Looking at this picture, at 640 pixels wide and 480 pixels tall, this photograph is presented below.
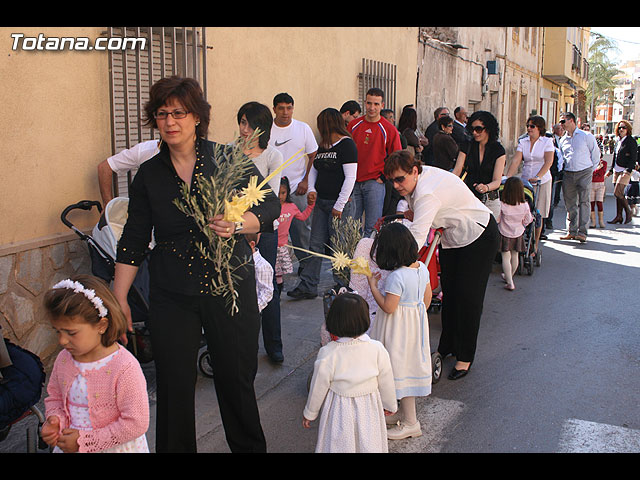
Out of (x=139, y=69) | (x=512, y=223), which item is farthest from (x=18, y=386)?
(x=512, y=223)

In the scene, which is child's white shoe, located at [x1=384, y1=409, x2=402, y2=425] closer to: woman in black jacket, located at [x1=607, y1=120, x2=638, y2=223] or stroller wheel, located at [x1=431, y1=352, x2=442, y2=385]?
stroller wheel, located at [x1=431, y1=352, x2=442, y2=385]

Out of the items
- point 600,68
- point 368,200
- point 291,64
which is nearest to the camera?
point 368,200

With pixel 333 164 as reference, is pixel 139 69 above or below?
above

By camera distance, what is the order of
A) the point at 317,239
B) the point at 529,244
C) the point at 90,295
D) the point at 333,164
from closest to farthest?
1. the point at 90,295
2. the point at 333,164
3. the point at 317,239
4. the point at 529,244

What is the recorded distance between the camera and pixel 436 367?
504 cm

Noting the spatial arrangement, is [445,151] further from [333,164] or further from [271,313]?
[271,313]

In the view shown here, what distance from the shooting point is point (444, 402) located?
15.5 ft

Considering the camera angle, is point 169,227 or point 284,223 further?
point 284,223

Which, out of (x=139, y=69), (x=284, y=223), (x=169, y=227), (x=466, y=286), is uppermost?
(x=139, y=69)

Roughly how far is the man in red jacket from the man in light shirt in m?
4.60

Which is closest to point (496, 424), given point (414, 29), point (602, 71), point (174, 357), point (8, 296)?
point (174, 357)

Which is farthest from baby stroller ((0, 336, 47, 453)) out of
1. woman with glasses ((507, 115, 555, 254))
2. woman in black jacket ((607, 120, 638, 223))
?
woman in black jacket ((607, 120, 638, 223))

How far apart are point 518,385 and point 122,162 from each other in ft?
11.4

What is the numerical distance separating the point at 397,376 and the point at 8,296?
2.86 m
